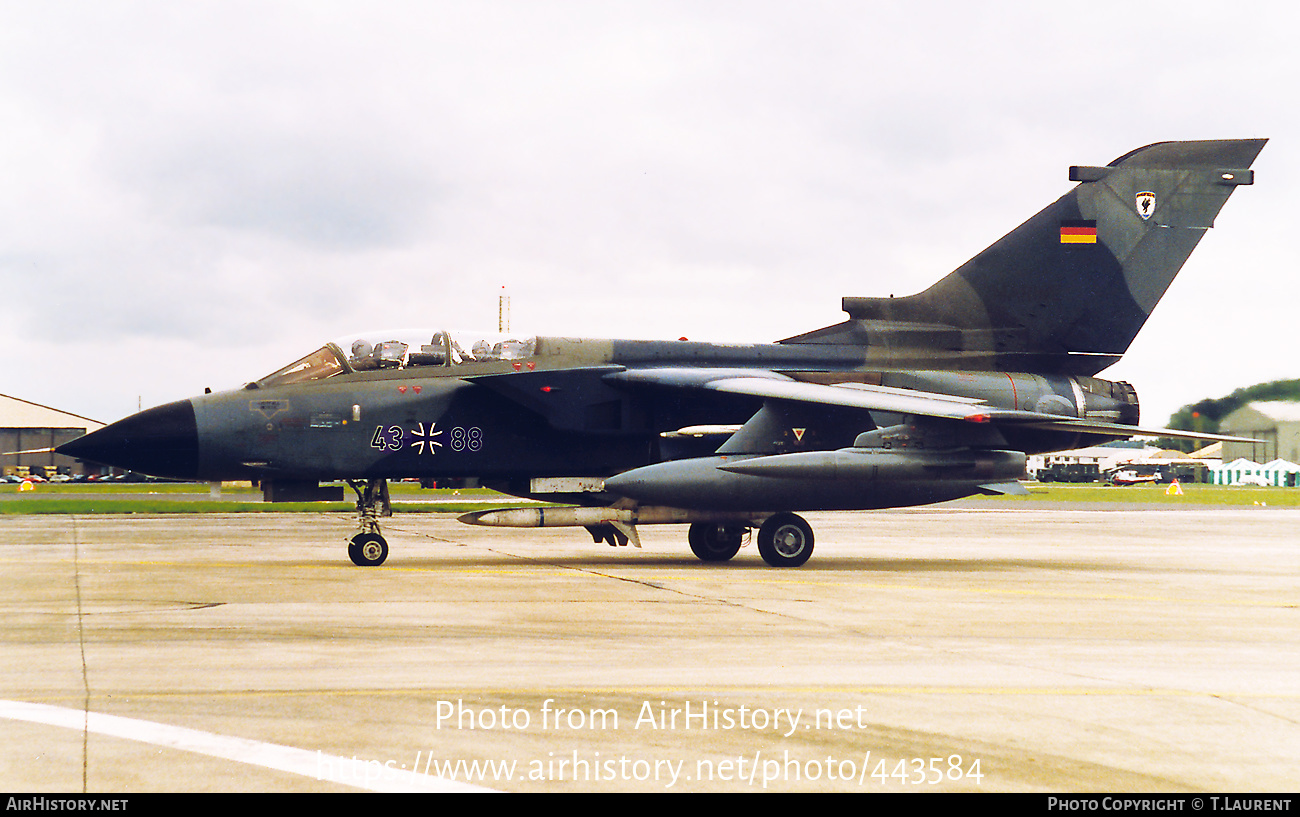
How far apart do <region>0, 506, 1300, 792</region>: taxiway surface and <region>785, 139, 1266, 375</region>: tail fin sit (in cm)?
432

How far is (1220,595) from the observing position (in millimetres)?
11281

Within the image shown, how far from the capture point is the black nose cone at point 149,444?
13180 millimetres

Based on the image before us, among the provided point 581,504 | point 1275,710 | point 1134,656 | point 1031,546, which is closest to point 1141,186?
point 1031,546

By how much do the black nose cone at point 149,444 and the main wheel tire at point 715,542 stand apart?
6606 mm

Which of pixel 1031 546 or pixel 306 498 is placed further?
pixel 1031 546

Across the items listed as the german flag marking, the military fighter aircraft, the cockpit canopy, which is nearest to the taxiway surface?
the military fighter aircraft

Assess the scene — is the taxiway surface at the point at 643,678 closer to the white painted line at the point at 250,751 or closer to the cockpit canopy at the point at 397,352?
the white painted line at the point at 250,751

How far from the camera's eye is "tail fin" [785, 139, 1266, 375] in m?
16.6

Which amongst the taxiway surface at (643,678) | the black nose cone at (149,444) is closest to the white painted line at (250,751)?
the taxiway surface at (643,678)

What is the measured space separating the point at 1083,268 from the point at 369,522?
11.0 m

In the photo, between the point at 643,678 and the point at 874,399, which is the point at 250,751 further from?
the point at 874,399

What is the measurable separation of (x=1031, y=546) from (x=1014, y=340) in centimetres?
411

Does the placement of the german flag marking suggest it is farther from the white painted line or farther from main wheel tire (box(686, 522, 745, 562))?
the white painted line
